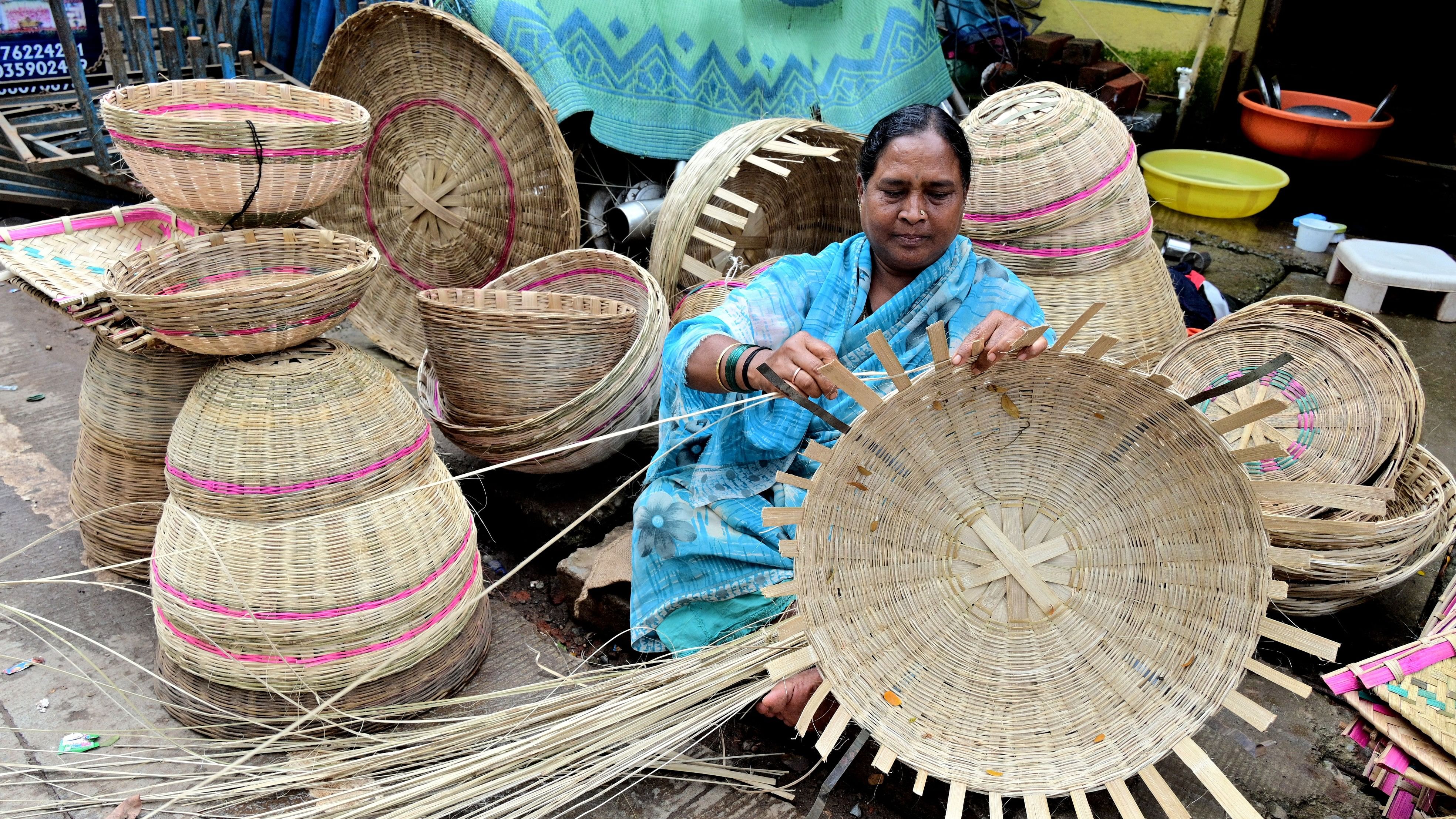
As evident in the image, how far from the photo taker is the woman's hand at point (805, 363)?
1544 millimetres

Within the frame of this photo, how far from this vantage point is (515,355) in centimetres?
256

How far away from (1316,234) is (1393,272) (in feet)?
1.93

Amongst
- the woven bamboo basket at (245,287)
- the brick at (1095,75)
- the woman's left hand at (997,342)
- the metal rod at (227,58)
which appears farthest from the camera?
the brick at (1095,75)

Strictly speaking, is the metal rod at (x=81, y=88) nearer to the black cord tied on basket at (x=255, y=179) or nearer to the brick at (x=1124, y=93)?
the black cord tied on basket at (x=255, y=179)

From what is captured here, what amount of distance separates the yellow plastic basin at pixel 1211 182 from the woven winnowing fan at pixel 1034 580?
3.04 metres

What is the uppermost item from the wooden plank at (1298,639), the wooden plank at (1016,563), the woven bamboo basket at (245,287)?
the woven bamboo basket at (245,287)

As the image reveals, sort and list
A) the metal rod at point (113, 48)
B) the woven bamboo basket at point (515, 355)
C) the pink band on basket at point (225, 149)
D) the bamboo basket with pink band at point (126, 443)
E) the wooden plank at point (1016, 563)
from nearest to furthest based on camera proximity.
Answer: the wooden plank at point (1016, 563), the pink band on basket at point (225, 149), the bamboo basket with pink band at point (126, 443), the woven bamboo basket at point (515, 355), the metal rod at point (113, 48)

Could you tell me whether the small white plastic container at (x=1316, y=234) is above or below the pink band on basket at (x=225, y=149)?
below

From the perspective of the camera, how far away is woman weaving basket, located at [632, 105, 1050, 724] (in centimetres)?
183

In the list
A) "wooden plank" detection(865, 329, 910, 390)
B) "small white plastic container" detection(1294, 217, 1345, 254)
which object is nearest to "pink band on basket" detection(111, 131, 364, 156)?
"wooden plank" detection(865, 329, 910, 390)

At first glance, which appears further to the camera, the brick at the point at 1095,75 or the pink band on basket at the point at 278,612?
the brick at the point at 1095,75

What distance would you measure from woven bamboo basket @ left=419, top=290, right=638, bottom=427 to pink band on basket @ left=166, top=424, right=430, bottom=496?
572 mm

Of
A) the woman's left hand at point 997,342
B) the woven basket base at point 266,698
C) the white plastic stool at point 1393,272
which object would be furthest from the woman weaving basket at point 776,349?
the white plastic stool at point 1393,272

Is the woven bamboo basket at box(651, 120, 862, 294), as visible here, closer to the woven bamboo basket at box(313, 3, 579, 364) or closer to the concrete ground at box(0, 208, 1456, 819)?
the woven bamboo basket at box(313, 3, 579, 364)
